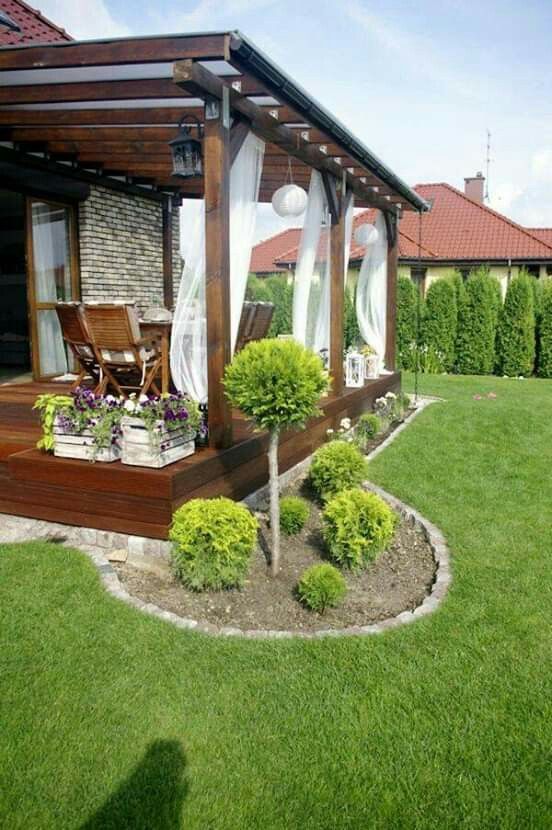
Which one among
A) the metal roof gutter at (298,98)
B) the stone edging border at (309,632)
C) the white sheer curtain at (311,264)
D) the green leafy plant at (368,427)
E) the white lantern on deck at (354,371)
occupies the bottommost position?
the stone edging border at (309,632)

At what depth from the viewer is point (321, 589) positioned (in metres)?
3.60

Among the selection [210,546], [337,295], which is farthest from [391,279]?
[210,546]

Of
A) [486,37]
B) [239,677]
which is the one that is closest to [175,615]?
[239,677]

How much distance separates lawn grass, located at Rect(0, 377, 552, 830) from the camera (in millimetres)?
2225

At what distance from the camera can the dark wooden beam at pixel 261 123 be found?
3977 mm

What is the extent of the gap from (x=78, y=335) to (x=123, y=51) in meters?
2.33

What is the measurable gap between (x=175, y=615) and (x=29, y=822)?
4.53ft

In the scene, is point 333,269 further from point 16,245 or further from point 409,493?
point 16,245

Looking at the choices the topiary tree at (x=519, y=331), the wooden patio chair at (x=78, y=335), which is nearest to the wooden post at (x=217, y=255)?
the wooden patio chair at (x=78, y=335)

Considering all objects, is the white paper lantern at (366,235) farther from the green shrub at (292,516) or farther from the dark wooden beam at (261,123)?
the green shrub at (292,516)

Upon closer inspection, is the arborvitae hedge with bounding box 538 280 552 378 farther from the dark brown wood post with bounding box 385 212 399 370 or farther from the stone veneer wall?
the stone veneer wall

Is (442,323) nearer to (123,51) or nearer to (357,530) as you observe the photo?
(357,530)

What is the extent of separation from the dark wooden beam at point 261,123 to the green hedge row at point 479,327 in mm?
7398

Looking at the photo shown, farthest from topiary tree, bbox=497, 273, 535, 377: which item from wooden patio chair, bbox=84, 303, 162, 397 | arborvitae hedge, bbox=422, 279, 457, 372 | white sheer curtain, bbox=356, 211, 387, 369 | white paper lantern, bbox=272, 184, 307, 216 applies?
wooden patio chair, bbox=84, 303, 162, 397
